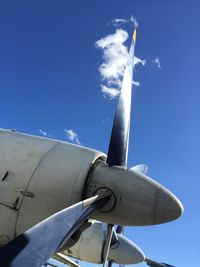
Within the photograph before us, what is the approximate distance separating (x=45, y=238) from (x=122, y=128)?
396cm

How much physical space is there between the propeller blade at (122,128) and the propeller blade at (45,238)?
129 centimetres

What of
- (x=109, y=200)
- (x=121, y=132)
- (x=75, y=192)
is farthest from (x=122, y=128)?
(x=75, y=192)

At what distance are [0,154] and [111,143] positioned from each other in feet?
9.73

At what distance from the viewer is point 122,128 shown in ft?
30.0

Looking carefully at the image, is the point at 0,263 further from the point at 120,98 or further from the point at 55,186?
the point at 120,98

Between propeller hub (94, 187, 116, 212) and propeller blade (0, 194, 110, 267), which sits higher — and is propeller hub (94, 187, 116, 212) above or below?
above

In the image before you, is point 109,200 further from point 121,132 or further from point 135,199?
point 121,132

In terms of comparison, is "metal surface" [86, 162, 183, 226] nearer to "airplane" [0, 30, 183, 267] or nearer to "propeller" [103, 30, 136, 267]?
"airplane" [0, 30, 183, 267]

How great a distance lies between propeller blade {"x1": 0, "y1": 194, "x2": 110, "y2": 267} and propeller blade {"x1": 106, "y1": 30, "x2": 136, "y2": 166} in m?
1.29

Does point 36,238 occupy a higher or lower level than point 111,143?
lower

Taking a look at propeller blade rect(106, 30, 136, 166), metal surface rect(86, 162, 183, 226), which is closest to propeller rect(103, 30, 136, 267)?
propeller blade rect(106, 30, 136, 166)

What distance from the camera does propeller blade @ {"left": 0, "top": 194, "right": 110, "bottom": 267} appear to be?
17.8ft

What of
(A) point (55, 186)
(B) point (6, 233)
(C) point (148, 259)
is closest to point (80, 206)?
(A) point (55, 186)

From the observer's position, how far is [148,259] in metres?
24.0
